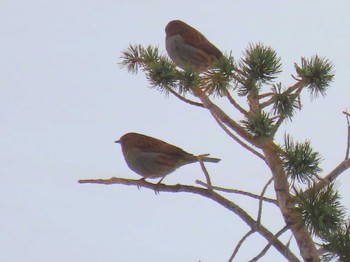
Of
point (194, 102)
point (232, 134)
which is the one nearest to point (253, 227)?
point (232, 134)

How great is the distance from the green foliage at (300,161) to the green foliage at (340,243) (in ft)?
1.89

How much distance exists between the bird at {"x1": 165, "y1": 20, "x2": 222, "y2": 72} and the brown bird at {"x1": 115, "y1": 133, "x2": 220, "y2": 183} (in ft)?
1.90

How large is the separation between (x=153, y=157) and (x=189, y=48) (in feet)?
2.55

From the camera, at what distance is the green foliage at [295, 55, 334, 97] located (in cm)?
525

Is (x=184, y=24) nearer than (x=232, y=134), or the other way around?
(x=232, y=134)

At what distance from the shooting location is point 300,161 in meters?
4.79

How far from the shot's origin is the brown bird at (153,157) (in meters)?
6.30

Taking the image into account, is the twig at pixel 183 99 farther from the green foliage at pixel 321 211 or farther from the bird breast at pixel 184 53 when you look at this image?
the green foliage at pixel 321 211

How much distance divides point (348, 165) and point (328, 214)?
0.66 metres

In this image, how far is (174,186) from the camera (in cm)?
512

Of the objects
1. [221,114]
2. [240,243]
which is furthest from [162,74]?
[240,243]

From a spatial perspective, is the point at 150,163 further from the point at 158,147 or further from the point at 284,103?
the point at 284,103

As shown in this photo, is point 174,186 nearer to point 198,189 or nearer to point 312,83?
point 198,189

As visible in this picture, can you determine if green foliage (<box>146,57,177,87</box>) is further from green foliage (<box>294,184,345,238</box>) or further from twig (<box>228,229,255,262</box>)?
green foliage (<box>294,184,345,238</box>)
